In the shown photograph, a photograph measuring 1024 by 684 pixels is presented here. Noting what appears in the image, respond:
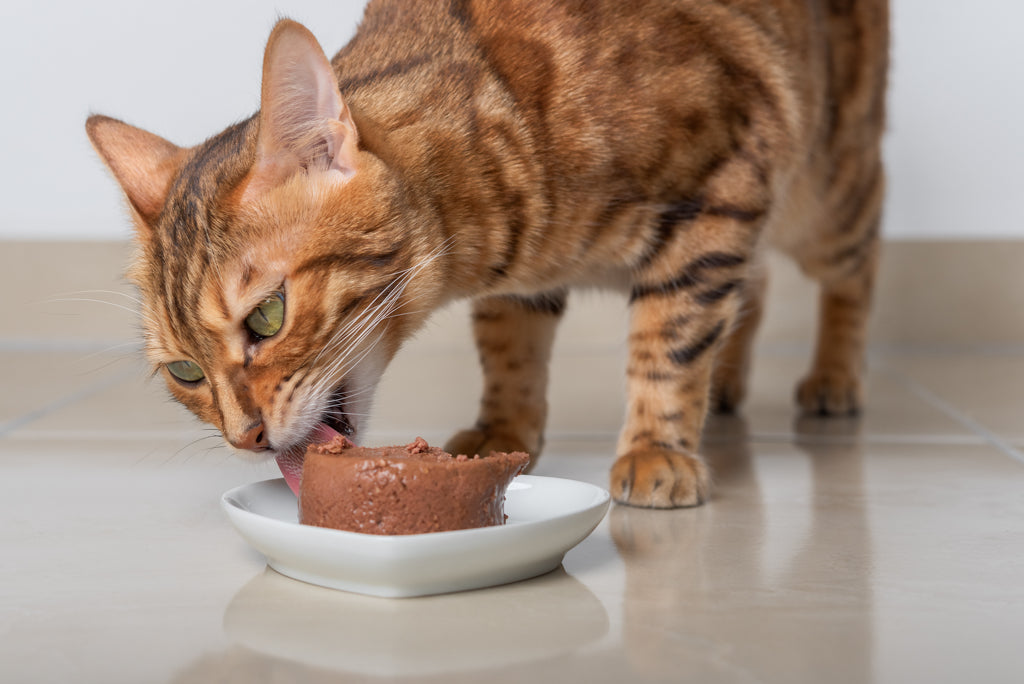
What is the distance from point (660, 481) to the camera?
1.47m

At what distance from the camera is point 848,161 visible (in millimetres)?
2127

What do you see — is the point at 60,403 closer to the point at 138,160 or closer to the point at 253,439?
the point at 138,160

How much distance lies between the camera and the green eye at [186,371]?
1292mm

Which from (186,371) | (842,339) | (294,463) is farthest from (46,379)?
(842,339)

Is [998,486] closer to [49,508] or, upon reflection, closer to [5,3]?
[49,508]

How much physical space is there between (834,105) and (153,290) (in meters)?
1.27

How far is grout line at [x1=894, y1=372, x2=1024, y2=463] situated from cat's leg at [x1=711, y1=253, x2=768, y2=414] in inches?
14.7

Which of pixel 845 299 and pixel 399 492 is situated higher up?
pixel 845 299

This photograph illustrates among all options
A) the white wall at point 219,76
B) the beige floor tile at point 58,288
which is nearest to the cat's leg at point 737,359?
the white wall at point 219,76

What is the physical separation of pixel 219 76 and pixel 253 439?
1920 millimetres

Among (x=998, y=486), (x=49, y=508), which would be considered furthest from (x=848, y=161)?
(x=49, y=508)

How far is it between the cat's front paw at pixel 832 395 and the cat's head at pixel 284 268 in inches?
45.5

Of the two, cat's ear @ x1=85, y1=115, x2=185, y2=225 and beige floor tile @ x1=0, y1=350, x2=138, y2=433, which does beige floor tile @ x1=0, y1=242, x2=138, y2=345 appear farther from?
cat's ear @ x1=85, y1=115, x2=185, y2=225

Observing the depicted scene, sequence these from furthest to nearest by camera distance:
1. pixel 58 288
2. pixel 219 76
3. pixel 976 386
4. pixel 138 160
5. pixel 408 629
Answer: pixel 58 288, pixel 219 76, pixel 976 386, pixel 138 160, pixel 408 629
